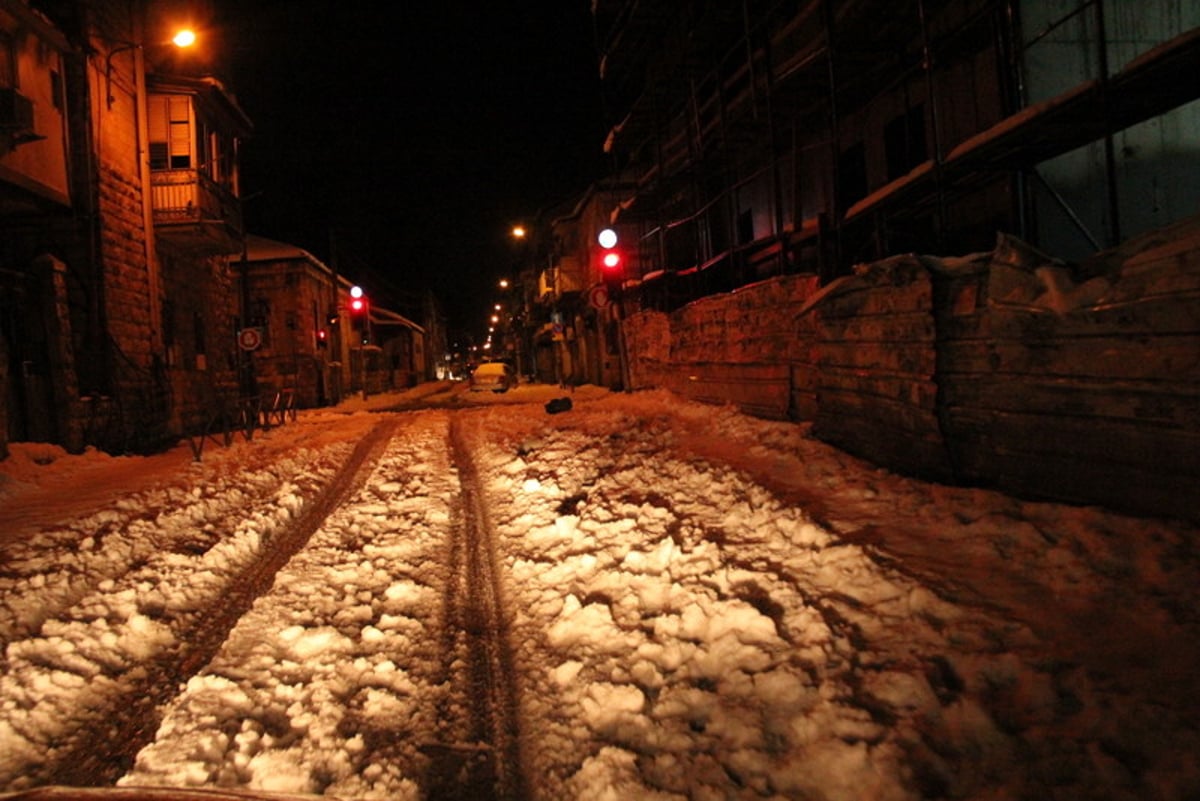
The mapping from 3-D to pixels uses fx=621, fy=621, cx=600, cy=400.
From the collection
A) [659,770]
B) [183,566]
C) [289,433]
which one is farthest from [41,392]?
[659,770]

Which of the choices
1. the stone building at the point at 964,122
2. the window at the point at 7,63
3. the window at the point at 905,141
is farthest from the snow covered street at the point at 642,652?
the window at the point at 7,63

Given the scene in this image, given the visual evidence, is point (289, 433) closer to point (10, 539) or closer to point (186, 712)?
point (10, 539)

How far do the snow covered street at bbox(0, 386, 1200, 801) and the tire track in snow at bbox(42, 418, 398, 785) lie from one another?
0.02 metres

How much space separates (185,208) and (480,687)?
18.4 m

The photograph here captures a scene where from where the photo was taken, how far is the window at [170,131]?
57.6 feet

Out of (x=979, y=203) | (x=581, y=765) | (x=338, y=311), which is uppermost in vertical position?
(x=338, y=311)

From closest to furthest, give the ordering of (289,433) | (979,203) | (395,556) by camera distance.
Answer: (395,556), (979,203), (289,433)

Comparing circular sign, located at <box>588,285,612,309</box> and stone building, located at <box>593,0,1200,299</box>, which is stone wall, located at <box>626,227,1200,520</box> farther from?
circular sign, located at <box>588,285,612,309</box>

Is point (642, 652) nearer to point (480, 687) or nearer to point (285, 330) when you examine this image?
point (480, 687)

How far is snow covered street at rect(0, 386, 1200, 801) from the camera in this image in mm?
2697

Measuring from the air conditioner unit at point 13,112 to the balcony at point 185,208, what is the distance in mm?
5188

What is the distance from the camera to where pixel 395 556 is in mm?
5961

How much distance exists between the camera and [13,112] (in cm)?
1143

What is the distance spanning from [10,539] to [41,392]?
7586 mm
